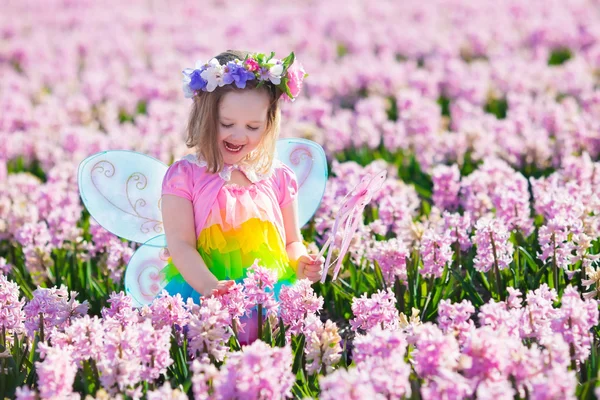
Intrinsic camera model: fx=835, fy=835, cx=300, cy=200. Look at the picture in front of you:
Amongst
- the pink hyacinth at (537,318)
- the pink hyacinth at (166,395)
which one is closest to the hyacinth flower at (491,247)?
the pink hyacinth at (537,318)

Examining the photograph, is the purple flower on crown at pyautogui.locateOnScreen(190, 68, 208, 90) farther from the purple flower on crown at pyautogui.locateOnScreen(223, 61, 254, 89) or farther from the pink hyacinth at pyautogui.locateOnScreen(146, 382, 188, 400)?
the pink hyacinth at pyautogui.locateOnScreen(146, 382, 188, 400)

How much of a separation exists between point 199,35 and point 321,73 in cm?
333

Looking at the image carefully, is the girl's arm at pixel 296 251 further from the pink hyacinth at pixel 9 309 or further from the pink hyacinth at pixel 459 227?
the pink hyacinth at pixel 9 309

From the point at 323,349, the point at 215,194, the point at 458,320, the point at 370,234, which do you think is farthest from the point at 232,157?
the point at 370,234

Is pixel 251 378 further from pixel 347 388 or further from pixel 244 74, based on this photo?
pixel 244 74

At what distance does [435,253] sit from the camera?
409cm

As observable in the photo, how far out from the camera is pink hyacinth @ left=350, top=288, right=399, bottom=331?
3498 millimetres

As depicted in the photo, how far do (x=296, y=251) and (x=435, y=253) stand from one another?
68 cm

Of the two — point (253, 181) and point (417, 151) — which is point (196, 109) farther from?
point (417, 151)

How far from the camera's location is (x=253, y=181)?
3.90 metres

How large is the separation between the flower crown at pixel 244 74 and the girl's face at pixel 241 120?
65mm

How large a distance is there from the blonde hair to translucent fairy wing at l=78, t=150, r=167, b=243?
488 millimetres

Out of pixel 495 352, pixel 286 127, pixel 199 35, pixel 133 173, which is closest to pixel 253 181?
pixel 133 173

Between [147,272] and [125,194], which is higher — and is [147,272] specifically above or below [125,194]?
below
